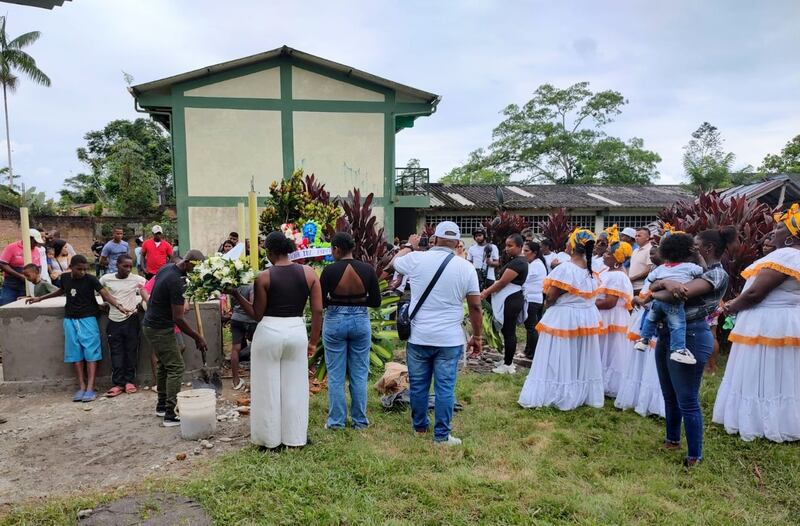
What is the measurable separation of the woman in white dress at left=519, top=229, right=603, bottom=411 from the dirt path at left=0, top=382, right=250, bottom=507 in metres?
3.16

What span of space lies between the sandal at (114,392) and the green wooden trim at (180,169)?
32.9ft

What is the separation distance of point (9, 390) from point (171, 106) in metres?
11.0

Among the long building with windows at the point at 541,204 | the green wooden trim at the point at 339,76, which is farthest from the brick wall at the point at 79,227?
the long building with windows at the point at 541,204

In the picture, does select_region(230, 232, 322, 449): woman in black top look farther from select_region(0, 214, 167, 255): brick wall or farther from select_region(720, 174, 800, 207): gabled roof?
select_region(0, 214, 167, 255): brick wall

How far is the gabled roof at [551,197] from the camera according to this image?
20.8 metres

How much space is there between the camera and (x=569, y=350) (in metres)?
5.53

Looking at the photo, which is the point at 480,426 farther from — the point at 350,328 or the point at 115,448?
Result: the point at 115,448

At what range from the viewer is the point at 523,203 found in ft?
69.8

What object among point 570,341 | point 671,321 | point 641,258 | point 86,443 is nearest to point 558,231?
point 641,258

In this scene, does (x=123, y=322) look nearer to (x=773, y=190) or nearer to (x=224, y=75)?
(x=224, y=75)

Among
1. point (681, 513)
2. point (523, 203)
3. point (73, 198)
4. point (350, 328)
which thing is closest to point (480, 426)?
point (350, 328)

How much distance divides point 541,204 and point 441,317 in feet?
58.7

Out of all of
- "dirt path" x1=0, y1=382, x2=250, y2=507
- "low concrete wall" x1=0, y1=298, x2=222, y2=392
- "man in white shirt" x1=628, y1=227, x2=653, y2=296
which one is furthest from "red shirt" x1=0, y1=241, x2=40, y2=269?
"man in white shirt" x1=628, y1=227, x2=653, y2=296

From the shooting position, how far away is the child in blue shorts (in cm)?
602
